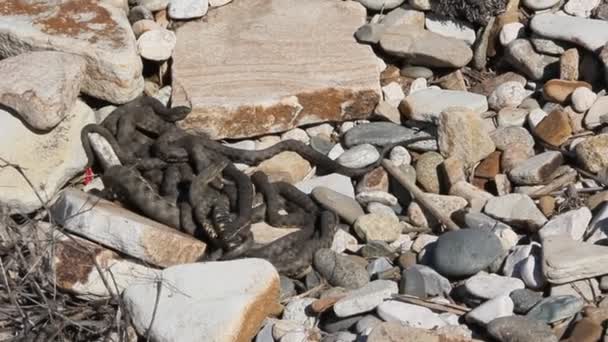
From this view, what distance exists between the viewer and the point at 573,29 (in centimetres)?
648

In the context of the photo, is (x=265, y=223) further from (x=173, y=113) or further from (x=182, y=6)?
(x=182, y=6)

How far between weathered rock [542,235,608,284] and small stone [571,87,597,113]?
50.0 inches

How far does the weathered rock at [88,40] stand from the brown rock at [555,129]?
2069 mm

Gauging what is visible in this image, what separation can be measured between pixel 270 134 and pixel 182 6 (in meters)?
0.97

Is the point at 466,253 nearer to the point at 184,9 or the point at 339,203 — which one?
the point at 339,203

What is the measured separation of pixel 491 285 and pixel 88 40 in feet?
8.12

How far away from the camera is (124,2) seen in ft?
22.6

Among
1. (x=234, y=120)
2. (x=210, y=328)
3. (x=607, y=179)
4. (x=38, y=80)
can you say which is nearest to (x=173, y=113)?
(x=234, y=120)

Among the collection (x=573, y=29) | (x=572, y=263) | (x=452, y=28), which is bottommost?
(x=452, y=28)

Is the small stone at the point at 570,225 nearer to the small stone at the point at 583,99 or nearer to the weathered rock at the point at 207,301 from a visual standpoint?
the small stone at the point at 583,99

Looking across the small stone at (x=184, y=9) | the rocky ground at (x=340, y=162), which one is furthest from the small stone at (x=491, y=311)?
the small stone at (x=184, y=9)

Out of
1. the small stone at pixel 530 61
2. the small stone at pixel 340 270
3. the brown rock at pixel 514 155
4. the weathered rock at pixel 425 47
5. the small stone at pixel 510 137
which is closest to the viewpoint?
the small stone at pixel 340 270

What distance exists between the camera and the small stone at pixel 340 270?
5438 millimetres

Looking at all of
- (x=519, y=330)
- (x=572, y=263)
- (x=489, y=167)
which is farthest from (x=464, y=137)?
(x=519, y=330)
